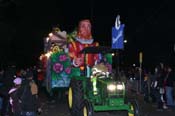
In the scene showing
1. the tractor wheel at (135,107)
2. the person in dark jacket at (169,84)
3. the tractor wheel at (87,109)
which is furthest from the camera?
the person in dark jacket at (169,84)

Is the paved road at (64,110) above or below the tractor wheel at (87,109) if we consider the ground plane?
below

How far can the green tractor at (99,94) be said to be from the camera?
15.4 metres

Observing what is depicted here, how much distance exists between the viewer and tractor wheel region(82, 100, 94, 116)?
47.6 ft

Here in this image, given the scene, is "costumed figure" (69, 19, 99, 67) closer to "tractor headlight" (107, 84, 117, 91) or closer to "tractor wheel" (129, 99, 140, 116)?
"tractor headlight" (107, 84, 117, 91)

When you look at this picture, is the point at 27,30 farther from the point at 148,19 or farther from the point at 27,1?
the point at 148,19

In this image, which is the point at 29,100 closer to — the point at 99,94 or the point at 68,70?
the point at 99,94

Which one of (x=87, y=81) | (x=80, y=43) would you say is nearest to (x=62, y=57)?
(x=80, y=43)

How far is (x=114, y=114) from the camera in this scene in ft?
62.5

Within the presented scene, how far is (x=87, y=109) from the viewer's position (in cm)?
1468

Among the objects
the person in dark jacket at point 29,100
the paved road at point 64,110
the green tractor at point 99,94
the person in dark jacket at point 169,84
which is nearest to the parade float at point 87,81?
the green tractor at point 99,94

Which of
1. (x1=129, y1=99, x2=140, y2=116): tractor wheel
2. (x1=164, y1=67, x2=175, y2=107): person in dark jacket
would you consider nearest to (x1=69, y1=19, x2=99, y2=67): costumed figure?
(x1=164, y1=67, x2=175, y2=107): person in dark jacket

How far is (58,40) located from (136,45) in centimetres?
5438

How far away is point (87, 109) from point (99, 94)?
5.02 feet

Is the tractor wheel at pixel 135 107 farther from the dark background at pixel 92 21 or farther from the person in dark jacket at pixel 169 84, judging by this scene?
the dark background at pixel 92 21
